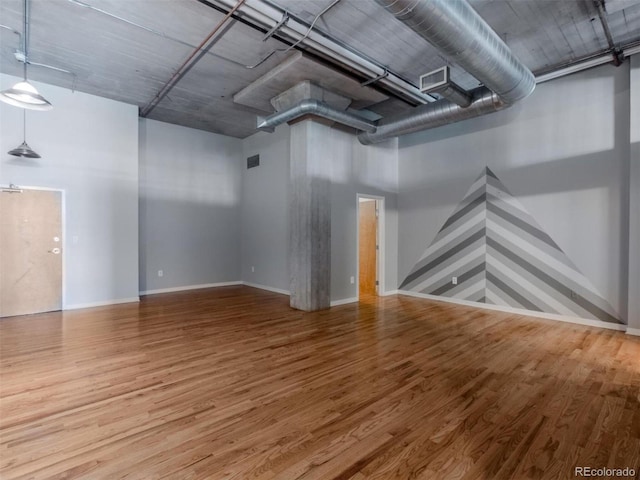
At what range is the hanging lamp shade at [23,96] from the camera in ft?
10.6

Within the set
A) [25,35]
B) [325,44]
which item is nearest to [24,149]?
[25,35]

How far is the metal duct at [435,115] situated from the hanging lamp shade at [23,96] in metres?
4.79

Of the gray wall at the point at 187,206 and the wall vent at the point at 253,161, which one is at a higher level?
the wall vent at the point at 253,161

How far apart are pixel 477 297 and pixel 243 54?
220 inches

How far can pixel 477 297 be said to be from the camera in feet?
18.7

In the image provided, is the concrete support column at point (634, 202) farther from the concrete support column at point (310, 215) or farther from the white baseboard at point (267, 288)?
the white baseboard at point (267, 288)

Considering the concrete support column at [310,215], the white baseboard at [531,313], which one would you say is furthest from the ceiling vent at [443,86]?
the white baseboard at [531,313]

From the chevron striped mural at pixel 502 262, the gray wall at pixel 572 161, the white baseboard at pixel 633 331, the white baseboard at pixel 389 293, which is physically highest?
the gray wall at pixel 572 161

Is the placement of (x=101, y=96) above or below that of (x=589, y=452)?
above

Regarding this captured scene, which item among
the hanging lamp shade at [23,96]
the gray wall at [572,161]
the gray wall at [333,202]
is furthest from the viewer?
the gray wall at [333,202]

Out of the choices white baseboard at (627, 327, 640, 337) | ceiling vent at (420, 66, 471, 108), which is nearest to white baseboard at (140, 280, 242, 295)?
ceiling vent at (420, 66, 471, 108)

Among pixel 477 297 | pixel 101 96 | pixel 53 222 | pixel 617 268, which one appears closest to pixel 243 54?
pixel 101 96

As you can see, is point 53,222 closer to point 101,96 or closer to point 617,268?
point 101,96

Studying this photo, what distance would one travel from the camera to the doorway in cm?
680
